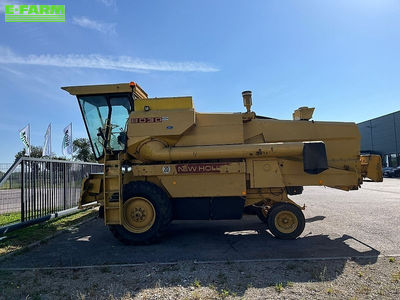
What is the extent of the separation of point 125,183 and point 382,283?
524 centimetres

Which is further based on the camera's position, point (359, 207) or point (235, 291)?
point (359, 207)

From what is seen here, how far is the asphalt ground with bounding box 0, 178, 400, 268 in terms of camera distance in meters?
5.38

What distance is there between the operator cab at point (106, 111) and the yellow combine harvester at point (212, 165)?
1.9 inches

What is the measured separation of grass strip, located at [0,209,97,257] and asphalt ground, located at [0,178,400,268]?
380 mm

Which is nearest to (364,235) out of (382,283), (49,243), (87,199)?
(382,283)

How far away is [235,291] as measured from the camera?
3916 mm

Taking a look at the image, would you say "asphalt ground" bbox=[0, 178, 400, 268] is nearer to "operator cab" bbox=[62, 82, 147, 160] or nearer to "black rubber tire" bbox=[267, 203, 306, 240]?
"black rubber tire" bbox=[267, 203, 306, 240]

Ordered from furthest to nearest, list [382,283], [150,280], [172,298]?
[150,280] → [382,283] → [172,298]

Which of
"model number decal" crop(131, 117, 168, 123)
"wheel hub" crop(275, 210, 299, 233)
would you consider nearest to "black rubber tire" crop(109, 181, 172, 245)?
"model number decal" crop(131, 117, 168, 123)

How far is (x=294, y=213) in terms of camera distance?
6.63 metres

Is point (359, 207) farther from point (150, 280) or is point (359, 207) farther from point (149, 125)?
point (150, 280)

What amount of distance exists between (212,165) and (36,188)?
5061 millimetres

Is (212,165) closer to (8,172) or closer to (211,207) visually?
(211,207)

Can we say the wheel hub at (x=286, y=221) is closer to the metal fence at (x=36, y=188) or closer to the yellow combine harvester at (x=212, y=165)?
the yellow combine harvester at (x=212, y=165)
